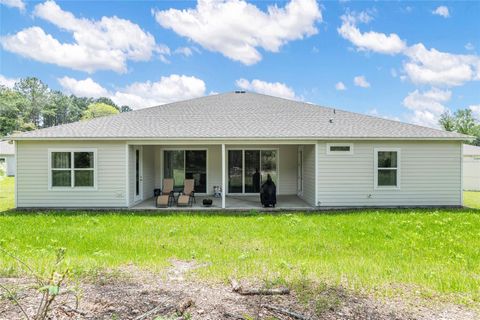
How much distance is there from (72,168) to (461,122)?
213ft

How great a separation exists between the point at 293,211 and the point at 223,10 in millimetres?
10506

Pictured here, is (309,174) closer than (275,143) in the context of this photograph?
No

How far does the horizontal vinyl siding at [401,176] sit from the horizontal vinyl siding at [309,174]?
0.57m

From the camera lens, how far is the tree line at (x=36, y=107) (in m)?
52.6

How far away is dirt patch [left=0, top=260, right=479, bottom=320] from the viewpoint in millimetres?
3842

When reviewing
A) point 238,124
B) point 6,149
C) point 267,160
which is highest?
point 238,124

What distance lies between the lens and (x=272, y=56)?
2839cm

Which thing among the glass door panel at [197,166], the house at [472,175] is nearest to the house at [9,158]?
the glass door panel at [197,166]

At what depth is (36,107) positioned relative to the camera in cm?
6856

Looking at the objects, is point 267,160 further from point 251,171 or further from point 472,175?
point 472,175

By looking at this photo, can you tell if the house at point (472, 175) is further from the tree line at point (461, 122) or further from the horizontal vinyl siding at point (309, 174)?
the tree line at point (461, 122)

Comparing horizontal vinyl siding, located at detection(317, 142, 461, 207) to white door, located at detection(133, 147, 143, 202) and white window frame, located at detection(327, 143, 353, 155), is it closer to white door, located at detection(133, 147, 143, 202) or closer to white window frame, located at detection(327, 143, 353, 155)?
white window frame, located at detection(327, 143, 353, 155)

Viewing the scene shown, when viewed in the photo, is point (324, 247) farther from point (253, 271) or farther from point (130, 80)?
point (130, 80)

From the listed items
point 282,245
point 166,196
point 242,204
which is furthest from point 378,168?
point 166,196
